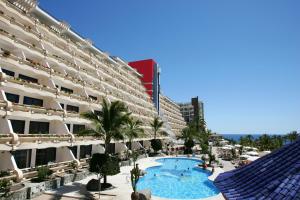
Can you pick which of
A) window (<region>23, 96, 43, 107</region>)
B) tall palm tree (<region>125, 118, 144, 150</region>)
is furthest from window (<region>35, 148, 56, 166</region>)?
tall palm tree (<region>125, 118, 144, 150</region>)

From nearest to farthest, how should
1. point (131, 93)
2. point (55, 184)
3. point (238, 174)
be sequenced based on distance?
point (238, 174) < point (55, 184) < point (131, 93)

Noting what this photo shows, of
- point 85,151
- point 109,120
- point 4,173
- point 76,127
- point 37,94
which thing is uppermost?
point 37,94

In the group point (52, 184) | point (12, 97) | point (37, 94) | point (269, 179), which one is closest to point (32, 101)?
point (37, 94)

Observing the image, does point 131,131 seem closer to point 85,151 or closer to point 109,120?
point 85,151

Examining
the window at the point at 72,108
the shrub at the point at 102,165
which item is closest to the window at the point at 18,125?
the shrub at the point at 102,165

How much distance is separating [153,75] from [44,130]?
194 ft

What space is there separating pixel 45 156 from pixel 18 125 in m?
5.55

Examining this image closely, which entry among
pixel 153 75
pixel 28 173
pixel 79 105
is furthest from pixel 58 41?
pixel 153 75

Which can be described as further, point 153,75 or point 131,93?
point 153,75

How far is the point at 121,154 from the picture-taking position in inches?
1793

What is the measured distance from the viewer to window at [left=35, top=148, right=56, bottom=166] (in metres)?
30.1

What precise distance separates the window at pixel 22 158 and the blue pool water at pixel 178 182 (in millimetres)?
13307

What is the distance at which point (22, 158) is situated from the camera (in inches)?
1097

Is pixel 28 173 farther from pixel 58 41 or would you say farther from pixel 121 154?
pixel 58 41
